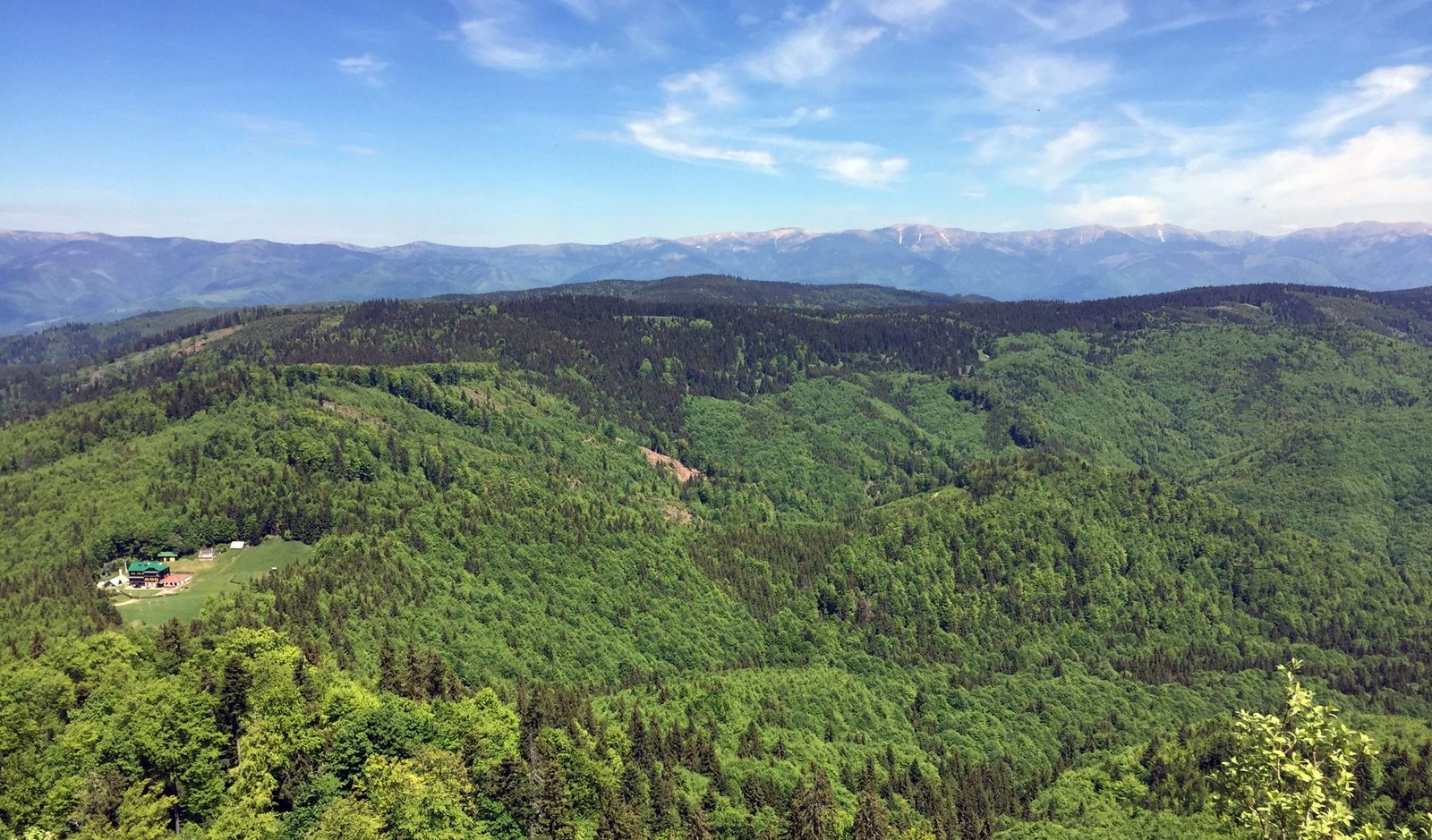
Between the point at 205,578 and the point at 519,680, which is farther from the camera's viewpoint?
the point at 519,680

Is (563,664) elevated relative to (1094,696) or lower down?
elevated

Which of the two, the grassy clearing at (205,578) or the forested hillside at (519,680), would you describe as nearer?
Result: the forested hillside at (519,680)

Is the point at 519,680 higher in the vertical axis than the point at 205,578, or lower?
lower

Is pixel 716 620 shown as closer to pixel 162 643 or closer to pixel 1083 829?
pixel 1083 829

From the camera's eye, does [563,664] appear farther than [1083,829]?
Yes

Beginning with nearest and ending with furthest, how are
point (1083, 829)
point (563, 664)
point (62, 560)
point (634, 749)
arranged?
point (634, 749) → point (1083, 829) → point (62, 560) → point (563, 664)

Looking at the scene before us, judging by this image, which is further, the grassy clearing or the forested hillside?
the grassy clearing

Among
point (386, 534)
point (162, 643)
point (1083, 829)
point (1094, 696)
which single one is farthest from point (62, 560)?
point (1094, 696)

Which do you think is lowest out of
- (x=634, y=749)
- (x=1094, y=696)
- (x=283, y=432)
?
(x=1094, y=696)
